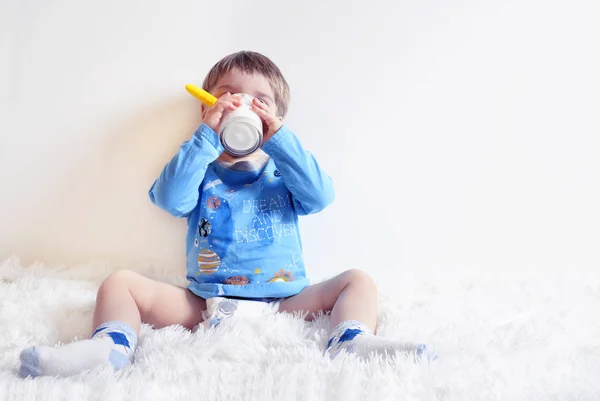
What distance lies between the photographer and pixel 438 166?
1.24 meters

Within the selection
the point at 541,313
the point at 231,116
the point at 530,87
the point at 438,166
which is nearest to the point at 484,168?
the point at 438,166

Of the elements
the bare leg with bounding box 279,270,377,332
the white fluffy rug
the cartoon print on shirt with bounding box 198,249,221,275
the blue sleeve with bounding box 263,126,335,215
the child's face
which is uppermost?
the child's face

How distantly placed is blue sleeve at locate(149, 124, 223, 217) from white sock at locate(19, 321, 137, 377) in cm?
28

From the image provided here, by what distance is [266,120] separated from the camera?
1008 mm

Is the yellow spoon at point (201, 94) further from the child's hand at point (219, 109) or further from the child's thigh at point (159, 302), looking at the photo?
the child's thigh at point (159, 302)

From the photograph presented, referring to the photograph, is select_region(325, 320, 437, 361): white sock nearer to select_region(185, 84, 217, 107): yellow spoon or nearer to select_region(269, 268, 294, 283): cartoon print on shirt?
select_region(269, 268, 294, 283): cartoon print on shirt

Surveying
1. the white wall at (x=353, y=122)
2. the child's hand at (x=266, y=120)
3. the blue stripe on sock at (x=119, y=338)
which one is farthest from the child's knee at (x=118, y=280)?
the child's hand at (x=266, y=120)

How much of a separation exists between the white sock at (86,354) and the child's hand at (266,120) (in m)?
0.42

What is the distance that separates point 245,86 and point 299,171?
0.21 m

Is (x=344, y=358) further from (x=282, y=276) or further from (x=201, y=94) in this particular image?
(x=201, y=94)

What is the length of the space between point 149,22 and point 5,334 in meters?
0.73

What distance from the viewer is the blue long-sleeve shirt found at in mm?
1016

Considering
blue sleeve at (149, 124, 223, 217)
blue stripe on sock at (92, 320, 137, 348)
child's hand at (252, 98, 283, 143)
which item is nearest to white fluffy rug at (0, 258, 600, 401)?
blue stripe on sock at (92, 320, 137, 348)

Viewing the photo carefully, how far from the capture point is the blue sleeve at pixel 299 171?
1018mm
